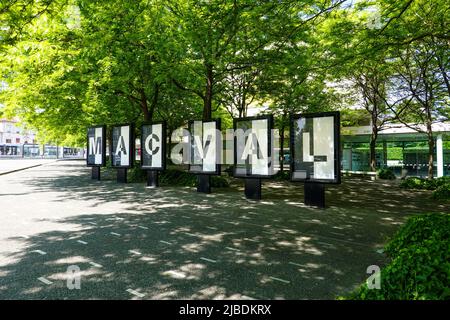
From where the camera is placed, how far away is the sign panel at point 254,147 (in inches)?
492

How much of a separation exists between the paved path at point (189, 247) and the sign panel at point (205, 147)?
2.88 meters

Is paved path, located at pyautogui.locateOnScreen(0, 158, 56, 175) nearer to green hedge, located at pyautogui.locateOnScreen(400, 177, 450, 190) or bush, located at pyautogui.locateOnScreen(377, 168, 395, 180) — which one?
green hedge, located at pyautogui.locateOnScreen(400, 177, 450, 190)

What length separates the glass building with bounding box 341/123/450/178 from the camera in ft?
83.9

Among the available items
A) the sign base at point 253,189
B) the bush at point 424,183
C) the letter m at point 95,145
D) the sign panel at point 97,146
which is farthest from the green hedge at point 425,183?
the letter m at point 95,145

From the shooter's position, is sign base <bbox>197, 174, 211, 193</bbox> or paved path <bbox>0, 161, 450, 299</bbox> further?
sign base <bbox>197, 174, 211, 193</bbox>

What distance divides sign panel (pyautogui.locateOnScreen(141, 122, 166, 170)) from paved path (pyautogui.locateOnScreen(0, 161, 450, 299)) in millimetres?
5021

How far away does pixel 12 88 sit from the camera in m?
14.0

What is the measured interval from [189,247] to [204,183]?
838 cm

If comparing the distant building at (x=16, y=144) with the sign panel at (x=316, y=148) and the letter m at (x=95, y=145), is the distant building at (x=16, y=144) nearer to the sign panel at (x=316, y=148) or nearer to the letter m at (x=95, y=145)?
the letter m at (x=95, y=145)

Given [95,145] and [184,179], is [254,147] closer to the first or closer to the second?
[184,179]

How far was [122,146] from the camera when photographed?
18516 mm

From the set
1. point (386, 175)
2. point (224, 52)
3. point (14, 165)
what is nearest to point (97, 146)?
point (224, 52)

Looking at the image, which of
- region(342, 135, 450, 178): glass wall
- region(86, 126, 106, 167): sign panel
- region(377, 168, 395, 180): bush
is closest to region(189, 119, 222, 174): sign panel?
region(86, 126, 106, 167): sign panel

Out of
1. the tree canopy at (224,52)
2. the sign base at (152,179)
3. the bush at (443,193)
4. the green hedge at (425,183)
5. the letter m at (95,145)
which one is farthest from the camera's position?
the letter m at (95,145)
